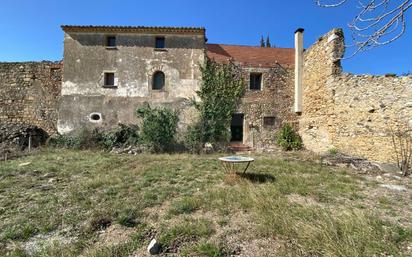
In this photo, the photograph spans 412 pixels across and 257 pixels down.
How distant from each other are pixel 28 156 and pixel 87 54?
6.67 m

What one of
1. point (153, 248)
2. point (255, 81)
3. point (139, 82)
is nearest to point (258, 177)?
point (153, 248)

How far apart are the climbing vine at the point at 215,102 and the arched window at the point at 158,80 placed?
2238mm

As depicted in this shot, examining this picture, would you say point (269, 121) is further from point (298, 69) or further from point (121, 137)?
point (121, 137)

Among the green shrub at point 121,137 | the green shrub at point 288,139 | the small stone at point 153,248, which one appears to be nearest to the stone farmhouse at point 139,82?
the green shrub at point 288,139

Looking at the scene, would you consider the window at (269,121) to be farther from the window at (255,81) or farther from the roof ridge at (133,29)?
the roof ridge at (133,29)

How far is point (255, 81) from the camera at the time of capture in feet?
48.2

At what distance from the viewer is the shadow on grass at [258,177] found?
630 cm

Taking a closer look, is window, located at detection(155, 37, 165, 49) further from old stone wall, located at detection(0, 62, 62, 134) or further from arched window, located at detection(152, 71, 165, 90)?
old stone wall, located at detection(0, 62, 62, 134)

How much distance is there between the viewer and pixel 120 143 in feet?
42.3

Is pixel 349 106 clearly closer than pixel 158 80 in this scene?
Yes

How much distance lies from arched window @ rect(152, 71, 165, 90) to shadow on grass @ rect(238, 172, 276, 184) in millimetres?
9002

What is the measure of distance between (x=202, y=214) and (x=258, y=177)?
8.65 ft

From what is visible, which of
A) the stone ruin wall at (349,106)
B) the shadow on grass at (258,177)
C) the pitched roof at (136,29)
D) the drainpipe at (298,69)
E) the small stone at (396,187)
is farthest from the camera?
the drainpipe at (298,69)

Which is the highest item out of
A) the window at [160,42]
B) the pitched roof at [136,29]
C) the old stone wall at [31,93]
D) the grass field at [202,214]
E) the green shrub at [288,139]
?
the pitched roof at [136,29]
